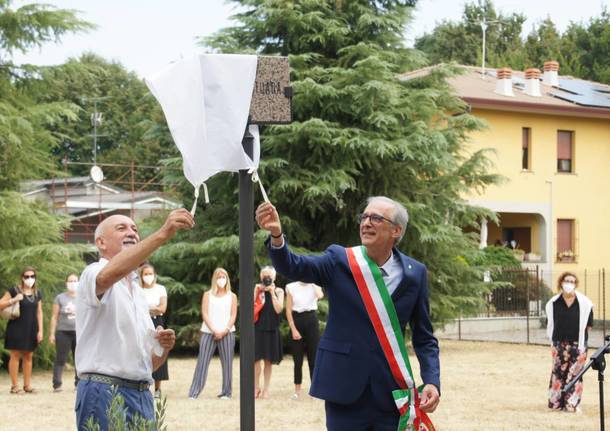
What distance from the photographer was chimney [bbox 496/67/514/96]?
4197 centimetres

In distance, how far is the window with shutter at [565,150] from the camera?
42.7 meters

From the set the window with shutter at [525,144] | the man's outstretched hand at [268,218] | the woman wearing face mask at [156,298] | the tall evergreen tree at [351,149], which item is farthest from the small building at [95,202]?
the man's outstretched hand at [268,218]

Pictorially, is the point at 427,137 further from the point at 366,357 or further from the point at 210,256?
the point at 366,357

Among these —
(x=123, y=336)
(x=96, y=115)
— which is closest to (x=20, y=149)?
(x=123, y=336)

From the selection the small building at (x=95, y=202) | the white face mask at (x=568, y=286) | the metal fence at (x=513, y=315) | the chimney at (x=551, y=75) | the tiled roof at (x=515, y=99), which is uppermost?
the chimney at (x=551, y=75)

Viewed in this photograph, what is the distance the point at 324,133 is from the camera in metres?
24.9

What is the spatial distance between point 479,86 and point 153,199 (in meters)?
18.3

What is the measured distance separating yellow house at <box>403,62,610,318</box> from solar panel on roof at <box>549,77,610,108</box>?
8 cm

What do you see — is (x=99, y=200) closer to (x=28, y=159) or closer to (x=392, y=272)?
(x=28, y=159)

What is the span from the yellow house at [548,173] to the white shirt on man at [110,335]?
3502 cm

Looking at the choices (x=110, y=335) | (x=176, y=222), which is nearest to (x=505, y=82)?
(x=110, y=335)

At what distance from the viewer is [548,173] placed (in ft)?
139

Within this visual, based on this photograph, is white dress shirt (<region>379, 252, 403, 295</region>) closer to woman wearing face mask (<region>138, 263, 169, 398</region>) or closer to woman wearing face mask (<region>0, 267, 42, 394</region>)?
woman wearing face mask (<region>138, 263, 169, 398</region>)

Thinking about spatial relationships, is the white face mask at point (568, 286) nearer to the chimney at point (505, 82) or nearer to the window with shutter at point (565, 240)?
the chimney at point (505, 82)
